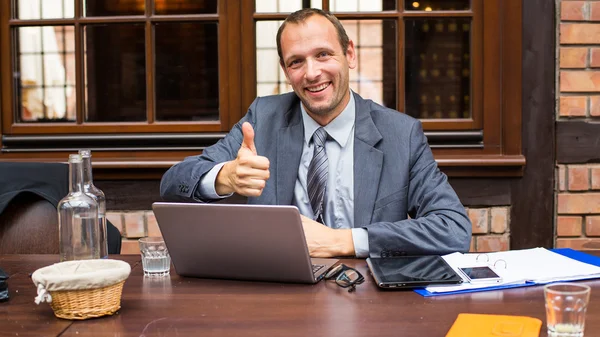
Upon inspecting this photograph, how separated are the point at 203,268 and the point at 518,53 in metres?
1.66

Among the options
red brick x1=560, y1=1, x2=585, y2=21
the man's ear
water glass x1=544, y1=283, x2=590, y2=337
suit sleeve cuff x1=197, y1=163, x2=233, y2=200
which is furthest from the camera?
red brick x1=560, y1=1, x2=585, y2=21

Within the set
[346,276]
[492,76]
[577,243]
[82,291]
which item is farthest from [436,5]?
[82,291]

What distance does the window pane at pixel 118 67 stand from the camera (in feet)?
9.27

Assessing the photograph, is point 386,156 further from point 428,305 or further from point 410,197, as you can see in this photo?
point 428,305

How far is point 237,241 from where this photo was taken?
4.75 feet

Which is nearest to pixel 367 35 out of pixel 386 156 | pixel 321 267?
pixel 386 156

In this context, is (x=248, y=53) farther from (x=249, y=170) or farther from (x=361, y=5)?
(x=249, y=170)

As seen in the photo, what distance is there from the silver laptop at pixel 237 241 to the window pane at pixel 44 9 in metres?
1.63

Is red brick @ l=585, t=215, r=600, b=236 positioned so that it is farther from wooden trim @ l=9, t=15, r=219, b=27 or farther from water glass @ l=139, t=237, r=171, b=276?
water glass @ l=139, t=237, r=171, b=276

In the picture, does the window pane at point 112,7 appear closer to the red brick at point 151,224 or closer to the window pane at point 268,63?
the window pane at point 268,63

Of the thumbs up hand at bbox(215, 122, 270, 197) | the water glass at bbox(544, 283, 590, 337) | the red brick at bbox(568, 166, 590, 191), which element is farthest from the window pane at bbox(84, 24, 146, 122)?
the water glass at bbox(544, 283, 590, 337)

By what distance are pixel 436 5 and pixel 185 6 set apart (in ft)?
3.10

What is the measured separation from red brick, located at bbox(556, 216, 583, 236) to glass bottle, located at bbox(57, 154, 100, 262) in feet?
5.82

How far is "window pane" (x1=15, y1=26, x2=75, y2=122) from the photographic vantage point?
286 centimetres
